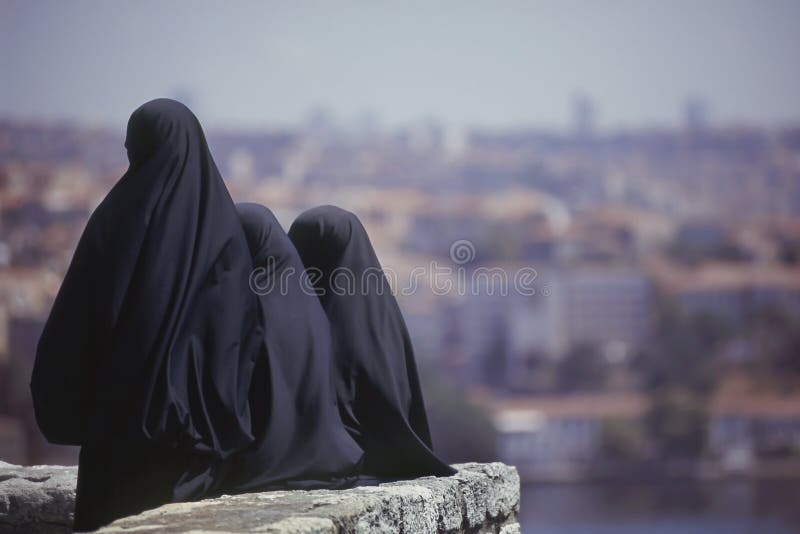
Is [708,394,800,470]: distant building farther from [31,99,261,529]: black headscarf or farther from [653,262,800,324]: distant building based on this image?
[31,99,261,529]: black headscarf

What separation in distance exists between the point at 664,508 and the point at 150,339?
4821cm

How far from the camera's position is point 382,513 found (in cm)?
284

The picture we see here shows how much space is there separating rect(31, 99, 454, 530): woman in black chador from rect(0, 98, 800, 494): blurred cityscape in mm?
41335

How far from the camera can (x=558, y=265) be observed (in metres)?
71.8

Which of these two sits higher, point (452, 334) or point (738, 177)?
point (738, 177)

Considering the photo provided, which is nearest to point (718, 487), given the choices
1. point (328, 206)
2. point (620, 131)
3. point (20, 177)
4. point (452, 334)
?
point (452, 334)

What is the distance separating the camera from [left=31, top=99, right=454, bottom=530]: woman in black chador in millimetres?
2857

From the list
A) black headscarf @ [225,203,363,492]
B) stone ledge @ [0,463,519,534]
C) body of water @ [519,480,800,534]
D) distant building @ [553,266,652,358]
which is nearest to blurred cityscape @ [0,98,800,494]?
distant building @ [553,266,652,358]

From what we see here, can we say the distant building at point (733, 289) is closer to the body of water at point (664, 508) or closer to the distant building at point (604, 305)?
the distant building at point (604, 305)

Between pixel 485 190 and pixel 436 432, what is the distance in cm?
3930

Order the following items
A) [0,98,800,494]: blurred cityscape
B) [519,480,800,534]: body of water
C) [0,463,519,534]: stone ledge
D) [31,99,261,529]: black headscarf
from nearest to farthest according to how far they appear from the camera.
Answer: [0,463,519,534]: stone ledge < [31,99,261,529]: black headscarf < [519,480,800,534]: body of water < [0,98,800,494]: blurred cityscape

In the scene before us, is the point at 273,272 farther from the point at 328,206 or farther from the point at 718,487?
the point at 718,487

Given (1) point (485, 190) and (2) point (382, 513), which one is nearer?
(2) point (382, 513)

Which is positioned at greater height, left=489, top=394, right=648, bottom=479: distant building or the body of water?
left=489, top=394, right=648, bottom=479: distant building
